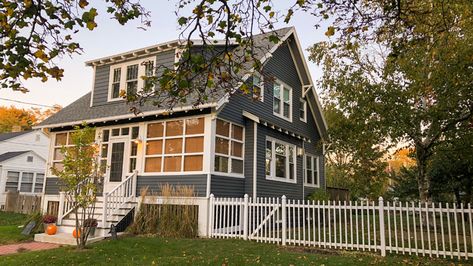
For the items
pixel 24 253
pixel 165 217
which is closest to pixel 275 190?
pixel 165 217

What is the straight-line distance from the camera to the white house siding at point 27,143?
28.3 m

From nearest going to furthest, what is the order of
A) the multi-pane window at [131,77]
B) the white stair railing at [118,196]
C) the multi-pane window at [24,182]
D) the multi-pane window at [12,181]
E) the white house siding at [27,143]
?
the white stair railing at [118,196] < the multi-pane window at [131,77] < the multi-pane window at [12,181] < the multi-pane window at [24,182] < the white house siding at [27,143]

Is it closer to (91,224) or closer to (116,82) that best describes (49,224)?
(91,224)

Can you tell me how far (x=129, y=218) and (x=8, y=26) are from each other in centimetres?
779

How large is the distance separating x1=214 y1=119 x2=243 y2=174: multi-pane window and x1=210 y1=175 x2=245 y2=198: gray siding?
0.29 m

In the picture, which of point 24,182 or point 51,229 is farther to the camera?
point 24,182

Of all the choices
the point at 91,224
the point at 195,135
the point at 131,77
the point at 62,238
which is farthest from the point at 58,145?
the point at 195,135

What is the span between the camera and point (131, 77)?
46.0ft

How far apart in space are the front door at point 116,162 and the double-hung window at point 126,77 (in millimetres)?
1908

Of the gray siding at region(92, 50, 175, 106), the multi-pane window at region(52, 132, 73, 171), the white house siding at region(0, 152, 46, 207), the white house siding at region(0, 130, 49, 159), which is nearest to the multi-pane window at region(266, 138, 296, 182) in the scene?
the gray siding at region(92, 50, 175, 106)

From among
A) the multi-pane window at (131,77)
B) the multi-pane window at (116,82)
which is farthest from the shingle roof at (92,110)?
the multi-pane window at (131,77)

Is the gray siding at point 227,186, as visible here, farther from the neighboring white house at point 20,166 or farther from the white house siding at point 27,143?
the white house siding at point 27,143

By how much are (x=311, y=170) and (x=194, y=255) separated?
1158 centimetres

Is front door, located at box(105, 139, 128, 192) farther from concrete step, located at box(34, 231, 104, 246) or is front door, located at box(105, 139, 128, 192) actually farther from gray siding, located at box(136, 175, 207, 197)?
concrete step, located at box(34, 231, 104, 246)
